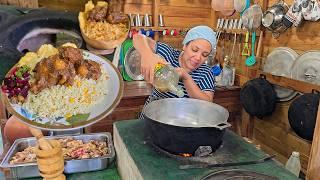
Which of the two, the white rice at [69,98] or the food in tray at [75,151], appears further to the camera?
the food in tray at [75,151]

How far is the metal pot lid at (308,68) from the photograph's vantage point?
5.35 ft

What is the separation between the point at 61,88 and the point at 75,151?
0.48m

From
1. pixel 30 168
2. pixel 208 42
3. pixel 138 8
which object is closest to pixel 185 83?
pixel 208 42

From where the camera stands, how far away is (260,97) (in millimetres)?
2008

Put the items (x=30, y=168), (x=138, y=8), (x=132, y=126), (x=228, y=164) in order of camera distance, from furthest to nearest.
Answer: (x=138, y=8)
(x=132, y=126)
(x=30, y=168)
(x=228, y=164)

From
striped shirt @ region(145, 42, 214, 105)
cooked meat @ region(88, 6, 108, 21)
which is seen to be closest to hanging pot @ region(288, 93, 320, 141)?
striped shirt @ region(145, 42, 214, 105)

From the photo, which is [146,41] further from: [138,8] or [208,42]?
[138,8]

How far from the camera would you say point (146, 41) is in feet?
4.69

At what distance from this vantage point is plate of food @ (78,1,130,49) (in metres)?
0.74

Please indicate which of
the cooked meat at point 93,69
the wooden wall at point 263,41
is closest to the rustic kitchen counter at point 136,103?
the wooden wall at point 263,41

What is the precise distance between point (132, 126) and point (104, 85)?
1.25 ft

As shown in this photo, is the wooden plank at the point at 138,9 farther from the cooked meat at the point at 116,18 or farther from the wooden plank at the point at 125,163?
the cooked meat at the point at 116,18

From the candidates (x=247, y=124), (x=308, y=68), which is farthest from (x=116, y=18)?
(x=247, y=124)

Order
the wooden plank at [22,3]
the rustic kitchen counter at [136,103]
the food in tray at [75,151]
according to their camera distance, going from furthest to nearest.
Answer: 1. the rustic kitchen counter at [136,103]
2. the food in tray at [75,151]
3. the wooden plank at [22,3]
